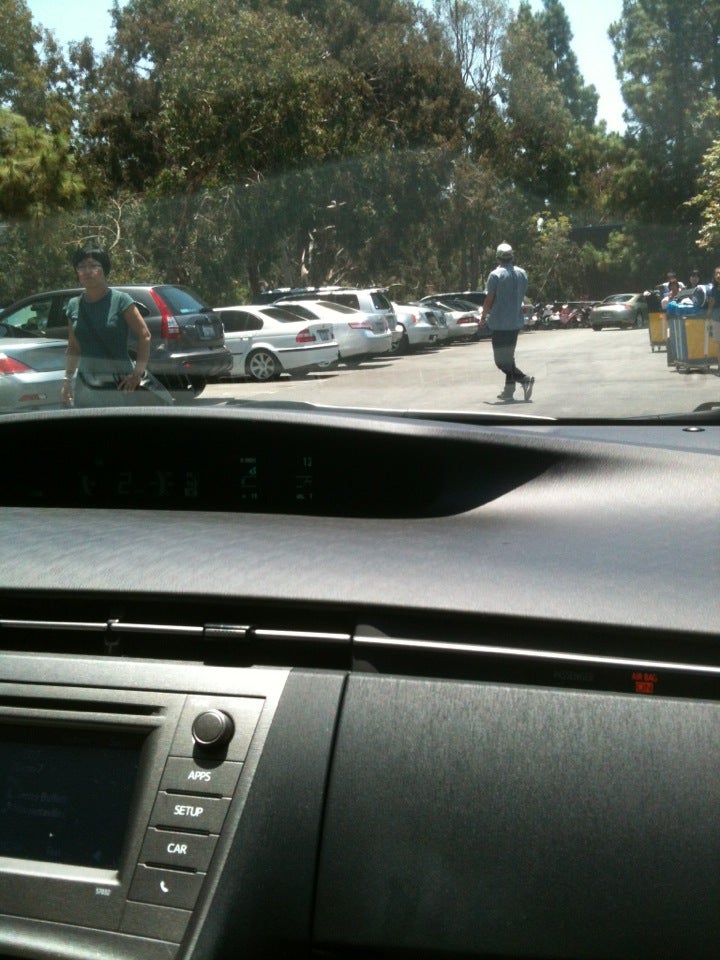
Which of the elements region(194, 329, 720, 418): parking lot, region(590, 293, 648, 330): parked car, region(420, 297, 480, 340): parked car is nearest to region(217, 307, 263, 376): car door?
region(194, 329, 720, 418): parking lot

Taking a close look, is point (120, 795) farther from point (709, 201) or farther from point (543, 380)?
point (709, 201)

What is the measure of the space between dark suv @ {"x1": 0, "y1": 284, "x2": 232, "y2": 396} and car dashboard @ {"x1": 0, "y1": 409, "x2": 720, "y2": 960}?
1208 millimetres

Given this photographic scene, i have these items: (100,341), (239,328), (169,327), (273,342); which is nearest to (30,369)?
(100,341)

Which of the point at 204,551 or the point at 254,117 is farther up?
the point at 254,117

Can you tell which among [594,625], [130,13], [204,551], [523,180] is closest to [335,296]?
[523,180]

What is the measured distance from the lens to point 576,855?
62.4 inches

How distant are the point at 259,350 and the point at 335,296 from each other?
82 cm

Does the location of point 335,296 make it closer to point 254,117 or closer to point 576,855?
point 254,117

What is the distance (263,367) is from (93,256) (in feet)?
5.04

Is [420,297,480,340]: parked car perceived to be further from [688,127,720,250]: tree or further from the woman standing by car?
the woman standing by car

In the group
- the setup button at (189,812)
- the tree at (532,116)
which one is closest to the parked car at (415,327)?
the tree at (532,116)

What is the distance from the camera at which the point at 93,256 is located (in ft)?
15.0

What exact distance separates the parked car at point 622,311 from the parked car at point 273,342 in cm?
96

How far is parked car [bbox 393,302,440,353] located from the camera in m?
3.96
